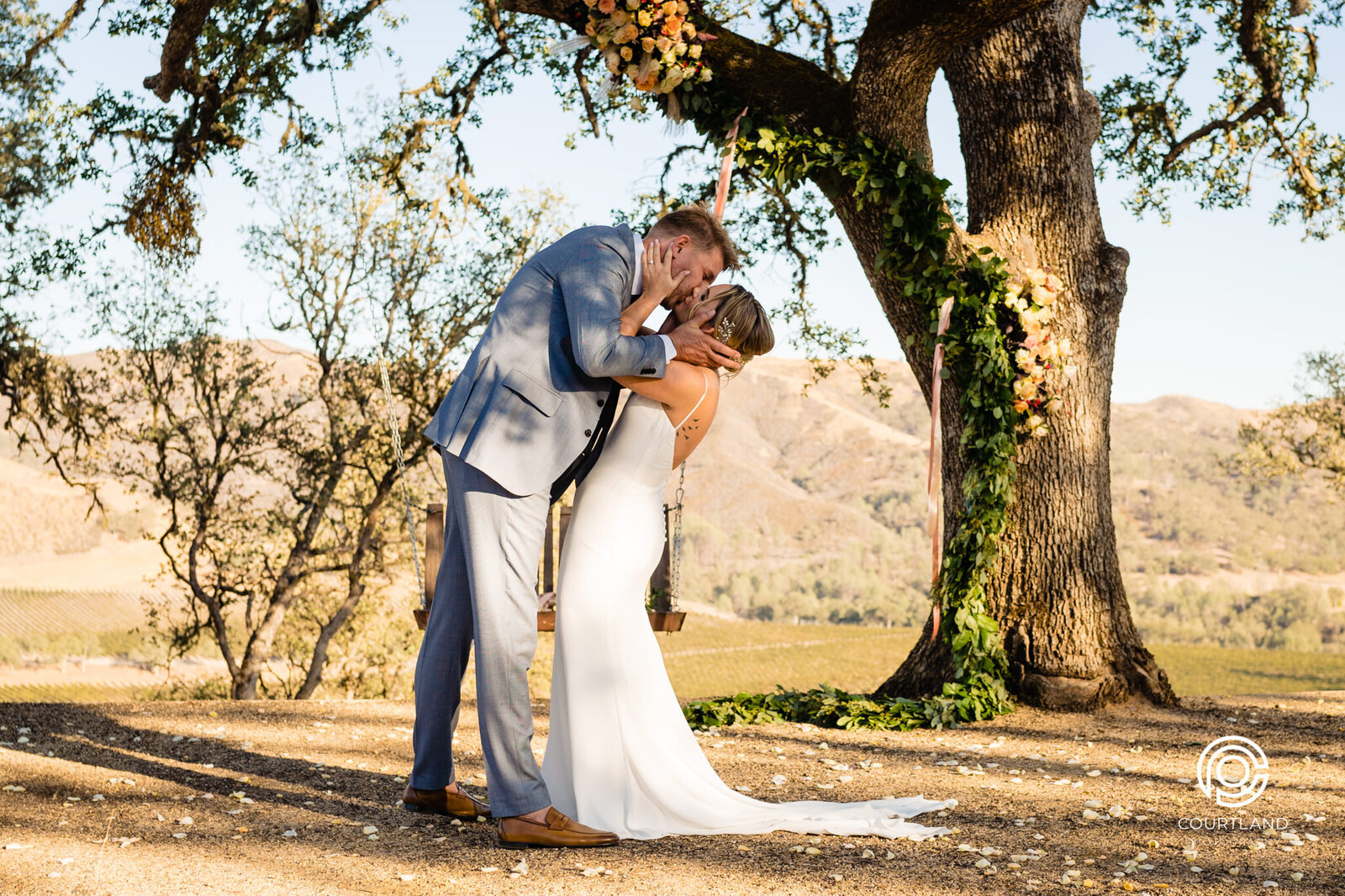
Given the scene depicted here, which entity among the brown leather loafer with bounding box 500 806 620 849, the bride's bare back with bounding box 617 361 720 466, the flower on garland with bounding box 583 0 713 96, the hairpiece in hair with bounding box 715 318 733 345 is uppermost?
the flower on garland with bounding box 583 0 713 96

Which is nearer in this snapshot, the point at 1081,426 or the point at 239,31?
the point at 1081,426

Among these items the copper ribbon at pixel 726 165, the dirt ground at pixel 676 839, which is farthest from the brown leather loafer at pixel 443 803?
the copper ribbon at pixel 726 165

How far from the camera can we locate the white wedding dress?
12.2ft

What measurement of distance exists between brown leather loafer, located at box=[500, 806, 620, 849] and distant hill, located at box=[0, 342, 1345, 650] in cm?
4797

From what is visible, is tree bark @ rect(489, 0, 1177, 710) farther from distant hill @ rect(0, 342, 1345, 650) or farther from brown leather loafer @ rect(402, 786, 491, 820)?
distant hill @ rect(0, 342, 1345, 650)

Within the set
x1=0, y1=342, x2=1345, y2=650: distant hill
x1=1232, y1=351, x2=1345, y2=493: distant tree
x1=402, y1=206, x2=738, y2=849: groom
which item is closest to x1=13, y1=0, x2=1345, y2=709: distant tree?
x1=402, y1=206, x2=738, y2=849: groom

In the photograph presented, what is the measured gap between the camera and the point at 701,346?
3705 millimetres

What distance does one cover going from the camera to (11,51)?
10820 mm

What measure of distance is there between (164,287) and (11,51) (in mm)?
5368

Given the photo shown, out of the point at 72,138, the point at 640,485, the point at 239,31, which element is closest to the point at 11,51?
the point at 72,138

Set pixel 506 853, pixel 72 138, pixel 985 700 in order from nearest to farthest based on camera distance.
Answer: pixel 506 853
pixel 985 700
pixel 72 138

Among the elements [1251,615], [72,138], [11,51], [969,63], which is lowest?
[1251,615]

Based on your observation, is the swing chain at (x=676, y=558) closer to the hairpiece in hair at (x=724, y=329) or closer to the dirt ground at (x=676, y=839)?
the dirt ground at (x=676, y=839)

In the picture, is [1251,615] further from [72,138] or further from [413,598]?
[72,138]
